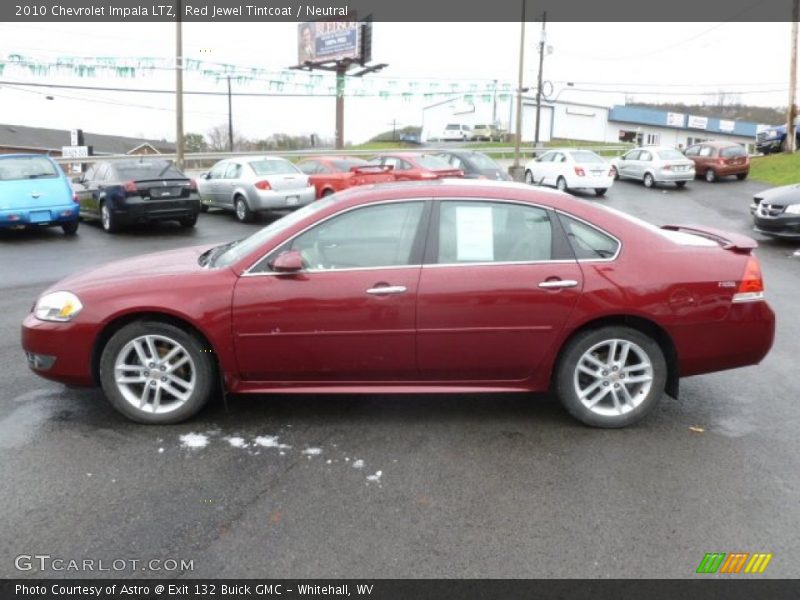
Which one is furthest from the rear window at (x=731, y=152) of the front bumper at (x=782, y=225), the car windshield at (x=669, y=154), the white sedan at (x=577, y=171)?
the front bumper at (x=782, y=225)

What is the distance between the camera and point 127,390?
465cm


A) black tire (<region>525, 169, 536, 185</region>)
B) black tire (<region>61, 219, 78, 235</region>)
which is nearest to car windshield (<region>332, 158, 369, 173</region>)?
black tire (<region>61, 219, 78, 235</region>)

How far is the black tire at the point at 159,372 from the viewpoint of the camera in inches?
180

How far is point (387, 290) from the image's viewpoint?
447cm

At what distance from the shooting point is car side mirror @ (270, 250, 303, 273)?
176 inches

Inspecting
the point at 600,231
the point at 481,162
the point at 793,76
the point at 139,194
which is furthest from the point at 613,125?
the point at 600,231

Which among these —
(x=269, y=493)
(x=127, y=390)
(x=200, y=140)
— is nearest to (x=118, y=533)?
(x=269, y=493)

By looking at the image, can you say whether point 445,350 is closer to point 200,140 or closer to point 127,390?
point 127,390

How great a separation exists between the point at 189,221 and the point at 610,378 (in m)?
12.6

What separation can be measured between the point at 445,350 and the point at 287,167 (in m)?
13.6

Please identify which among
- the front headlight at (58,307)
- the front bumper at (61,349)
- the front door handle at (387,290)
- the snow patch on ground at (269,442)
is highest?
the front door handle at (387,290)

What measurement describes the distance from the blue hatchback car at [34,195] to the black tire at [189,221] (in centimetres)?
218

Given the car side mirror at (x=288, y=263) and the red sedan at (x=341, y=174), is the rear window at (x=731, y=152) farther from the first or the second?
the car side mirror at (x=288, y=263)

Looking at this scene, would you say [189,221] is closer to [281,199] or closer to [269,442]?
[281,199]
